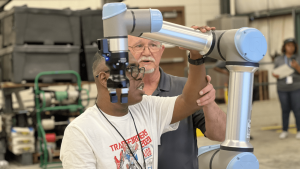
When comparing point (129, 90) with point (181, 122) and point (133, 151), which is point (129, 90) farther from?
point (181, 122)

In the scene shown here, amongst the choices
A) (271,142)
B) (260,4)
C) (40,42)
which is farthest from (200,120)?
(260,4)

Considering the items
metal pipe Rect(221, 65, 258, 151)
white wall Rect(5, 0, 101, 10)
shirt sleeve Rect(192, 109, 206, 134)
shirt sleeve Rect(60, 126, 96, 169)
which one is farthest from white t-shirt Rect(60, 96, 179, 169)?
white wall Rect(5, 0, 101, 10)

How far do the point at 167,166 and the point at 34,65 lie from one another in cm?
339

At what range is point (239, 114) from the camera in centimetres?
82

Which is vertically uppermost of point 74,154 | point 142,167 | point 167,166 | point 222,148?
point 222,148

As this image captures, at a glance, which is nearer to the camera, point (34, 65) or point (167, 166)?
point (167, 166)

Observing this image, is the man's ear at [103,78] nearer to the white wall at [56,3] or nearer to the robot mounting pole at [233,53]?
the robot mounting pole at [233,53]

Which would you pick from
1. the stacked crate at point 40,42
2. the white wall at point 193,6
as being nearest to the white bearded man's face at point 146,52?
the stacked crate at point 40,42

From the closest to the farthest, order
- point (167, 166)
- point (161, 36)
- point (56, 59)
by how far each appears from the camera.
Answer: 1. point (161, 36)
2. point (167, 166)
3. point (56, 59)

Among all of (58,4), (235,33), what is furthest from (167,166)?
(58,4)

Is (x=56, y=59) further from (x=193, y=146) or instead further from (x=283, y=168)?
(x=193, y=146)

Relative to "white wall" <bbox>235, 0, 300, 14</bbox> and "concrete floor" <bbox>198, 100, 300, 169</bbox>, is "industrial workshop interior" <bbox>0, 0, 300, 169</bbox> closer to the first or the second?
"concrete floor" <bbox>198, 100, 300, 169</bbox>

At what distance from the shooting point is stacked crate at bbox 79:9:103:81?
4.63m

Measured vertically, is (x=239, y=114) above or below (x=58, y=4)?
below
